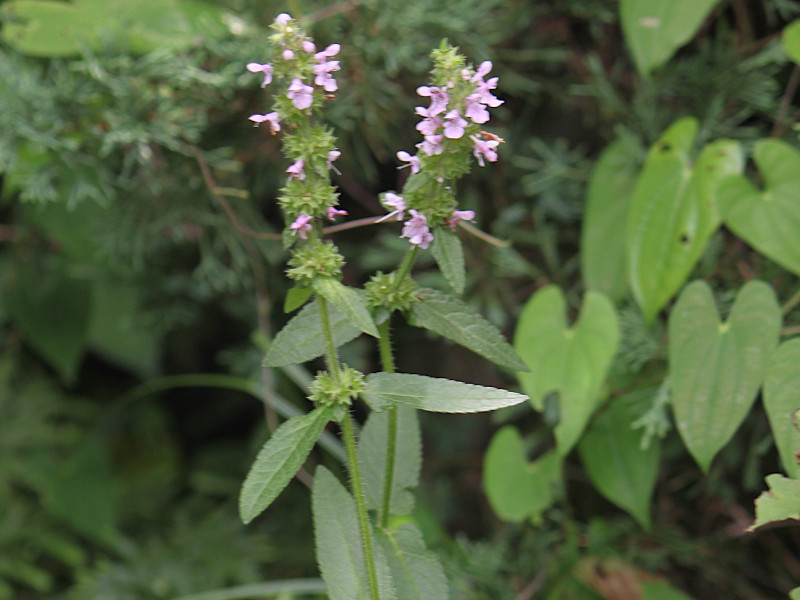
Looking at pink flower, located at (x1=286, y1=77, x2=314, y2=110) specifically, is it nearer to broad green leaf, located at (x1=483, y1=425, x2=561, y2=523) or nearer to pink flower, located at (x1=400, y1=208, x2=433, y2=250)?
pink flower, located at (x1=400, y1=208, x2=433, y2=250)

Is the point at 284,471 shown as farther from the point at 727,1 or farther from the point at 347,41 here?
the point at 727,1

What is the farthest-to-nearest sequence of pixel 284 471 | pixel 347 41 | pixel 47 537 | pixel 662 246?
1. pixel 47 537
2. pixel 347 41
3. pixel 662 246
4. pixel 284 471

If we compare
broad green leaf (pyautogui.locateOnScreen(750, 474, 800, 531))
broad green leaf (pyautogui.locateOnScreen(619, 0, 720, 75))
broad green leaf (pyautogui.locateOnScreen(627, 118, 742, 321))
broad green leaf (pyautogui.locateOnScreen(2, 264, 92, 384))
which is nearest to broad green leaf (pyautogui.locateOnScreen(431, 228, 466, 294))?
broad green leaf (pyautogui.locateOnScreen(750, 474, 800, 531))

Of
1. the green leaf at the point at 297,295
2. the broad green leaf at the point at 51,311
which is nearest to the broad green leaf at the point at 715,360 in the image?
the green leaf at the point at 297,295

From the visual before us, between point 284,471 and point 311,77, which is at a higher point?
point 311,77

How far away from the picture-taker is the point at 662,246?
770 mm

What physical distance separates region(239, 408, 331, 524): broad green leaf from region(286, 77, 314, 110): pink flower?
19 cm

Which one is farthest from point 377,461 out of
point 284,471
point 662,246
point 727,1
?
point 727,1

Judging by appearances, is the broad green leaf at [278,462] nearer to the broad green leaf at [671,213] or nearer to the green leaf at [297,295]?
the green leaf at [297,295]

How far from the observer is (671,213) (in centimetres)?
78

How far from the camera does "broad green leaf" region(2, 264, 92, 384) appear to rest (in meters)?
1.21

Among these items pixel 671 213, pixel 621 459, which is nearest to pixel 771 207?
pixel 671 213

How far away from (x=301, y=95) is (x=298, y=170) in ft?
0.15

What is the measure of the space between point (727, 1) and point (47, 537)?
1.39 meters
